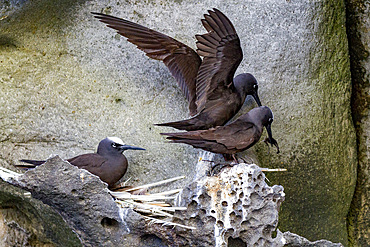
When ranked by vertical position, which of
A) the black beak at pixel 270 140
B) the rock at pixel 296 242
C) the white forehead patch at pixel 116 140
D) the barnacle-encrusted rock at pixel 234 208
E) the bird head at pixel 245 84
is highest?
the bird head at pixel 245 84

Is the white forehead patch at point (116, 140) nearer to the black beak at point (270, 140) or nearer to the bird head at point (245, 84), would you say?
the bird head at point (245, 84)

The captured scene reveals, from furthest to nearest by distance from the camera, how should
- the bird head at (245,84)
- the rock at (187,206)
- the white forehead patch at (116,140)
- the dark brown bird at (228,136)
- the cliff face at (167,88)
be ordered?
the cliff face at (167,88)
the bird head at (245,84)
the white forehead patch at (116,140)
the dark brown bird at (228,136)
the rock at (187,206)

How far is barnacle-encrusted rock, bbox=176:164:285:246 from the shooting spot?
2.86 metres

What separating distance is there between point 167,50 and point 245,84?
0.56 metres

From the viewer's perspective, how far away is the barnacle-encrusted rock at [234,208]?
2.86m

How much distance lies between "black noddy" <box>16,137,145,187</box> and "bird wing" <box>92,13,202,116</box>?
558mm

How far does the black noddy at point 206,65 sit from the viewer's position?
3.29 meters

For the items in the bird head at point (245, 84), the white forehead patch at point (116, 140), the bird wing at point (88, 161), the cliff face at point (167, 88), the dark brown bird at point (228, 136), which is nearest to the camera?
the dark brown bird at point (228, 136)

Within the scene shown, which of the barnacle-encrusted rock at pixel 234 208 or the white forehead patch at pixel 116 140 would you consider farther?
the white forehead patch at pixel 116 140

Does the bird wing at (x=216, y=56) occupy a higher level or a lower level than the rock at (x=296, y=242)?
higher

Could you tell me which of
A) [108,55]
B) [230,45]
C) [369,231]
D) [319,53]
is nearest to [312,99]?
[319,53]

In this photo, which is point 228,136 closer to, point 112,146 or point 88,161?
point 112,146

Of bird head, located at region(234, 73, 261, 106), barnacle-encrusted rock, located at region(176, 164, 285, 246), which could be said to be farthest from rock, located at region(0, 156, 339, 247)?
bird head, located at region(234, 73, 261, 106)

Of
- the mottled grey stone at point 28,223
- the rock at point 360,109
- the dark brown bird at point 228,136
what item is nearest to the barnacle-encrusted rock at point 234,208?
the dark brown bird at point 228,136
